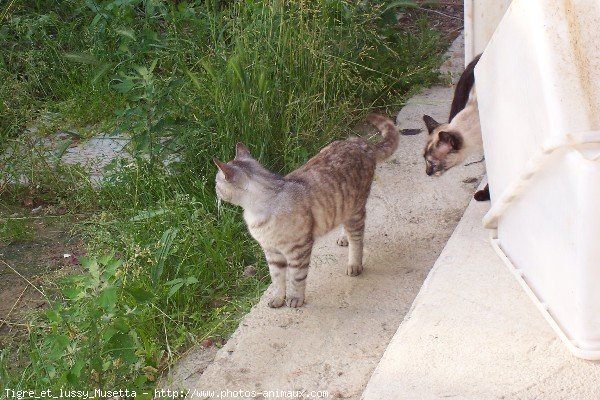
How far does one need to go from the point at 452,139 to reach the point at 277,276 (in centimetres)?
132

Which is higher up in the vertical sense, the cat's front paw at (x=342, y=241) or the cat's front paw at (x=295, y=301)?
the cat's front paw at (x=295, y=301)

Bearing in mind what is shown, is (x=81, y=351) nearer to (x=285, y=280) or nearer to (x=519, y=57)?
(x=285, y=280)

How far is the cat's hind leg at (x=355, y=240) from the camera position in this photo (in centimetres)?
428

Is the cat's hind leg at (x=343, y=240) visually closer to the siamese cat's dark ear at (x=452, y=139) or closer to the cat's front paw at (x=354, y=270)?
the cat's front paw at (x=354, y=270)

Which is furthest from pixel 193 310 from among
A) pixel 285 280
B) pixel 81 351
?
pixel 81 351

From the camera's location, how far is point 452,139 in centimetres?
460

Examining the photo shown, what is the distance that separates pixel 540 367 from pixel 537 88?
101 cm

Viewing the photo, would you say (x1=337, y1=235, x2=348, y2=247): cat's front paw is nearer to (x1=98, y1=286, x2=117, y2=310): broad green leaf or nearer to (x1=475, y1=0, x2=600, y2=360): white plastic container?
(x1=475, y1=0, x2=600, y2=360): white plastic container

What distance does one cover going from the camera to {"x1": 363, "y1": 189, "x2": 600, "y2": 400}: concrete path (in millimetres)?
2846

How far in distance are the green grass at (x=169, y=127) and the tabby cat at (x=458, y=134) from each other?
2.71 ft

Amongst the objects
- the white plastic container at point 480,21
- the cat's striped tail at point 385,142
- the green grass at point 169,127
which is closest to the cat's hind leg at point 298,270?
the green grass at point 169,127

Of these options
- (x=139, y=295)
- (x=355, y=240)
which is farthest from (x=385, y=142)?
(x=139, y=295)

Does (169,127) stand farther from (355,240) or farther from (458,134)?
(458,134)

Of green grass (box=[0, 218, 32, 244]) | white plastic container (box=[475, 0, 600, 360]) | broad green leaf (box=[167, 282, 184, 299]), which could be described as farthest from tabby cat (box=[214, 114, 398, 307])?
green grass (box=[0, 218, 32, 244])
